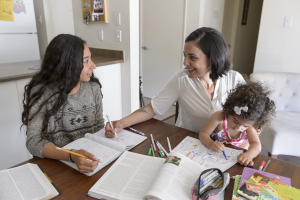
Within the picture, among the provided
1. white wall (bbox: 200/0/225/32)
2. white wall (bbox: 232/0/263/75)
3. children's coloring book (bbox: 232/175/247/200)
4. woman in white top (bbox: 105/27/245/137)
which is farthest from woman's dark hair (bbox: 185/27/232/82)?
white wall (bbox: 232/0/263/75)

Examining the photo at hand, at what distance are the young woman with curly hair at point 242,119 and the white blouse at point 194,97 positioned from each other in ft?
0.58

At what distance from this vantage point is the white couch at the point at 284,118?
66.3 inches

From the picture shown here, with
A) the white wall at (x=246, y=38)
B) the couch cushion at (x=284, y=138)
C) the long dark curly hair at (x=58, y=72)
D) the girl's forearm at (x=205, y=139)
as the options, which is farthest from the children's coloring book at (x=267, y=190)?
the white wall at (x=246, y=38)

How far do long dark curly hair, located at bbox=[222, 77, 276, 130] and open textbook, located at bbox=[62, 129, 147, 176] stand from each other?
0.44 m

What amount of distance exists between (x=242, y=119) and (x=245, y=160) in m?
0.19

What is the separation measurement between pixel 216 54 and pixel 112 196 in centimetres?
84

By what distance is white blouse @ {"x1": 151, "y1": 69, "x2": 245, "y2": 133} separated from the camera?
1190 mm

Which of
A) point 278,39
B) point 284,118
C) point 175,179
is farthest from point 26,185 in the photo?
point 278,39

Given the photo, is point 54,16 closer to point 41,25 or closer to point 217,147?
point 41,25

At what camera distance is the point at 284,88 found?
2.06 metres

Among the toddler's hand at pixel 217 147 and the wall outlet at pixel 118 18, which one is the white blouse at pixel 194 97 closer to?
the toddler's hand at pixel 217 147

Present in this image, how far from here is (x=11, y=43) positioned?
264 cm

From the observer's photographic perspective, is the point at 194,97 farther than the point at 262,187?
Yes

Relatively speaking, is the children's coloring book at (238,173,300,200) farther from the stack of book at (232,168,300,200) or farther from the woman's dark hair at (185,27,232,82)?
the woman's dark hair at (185,27,232,82)
